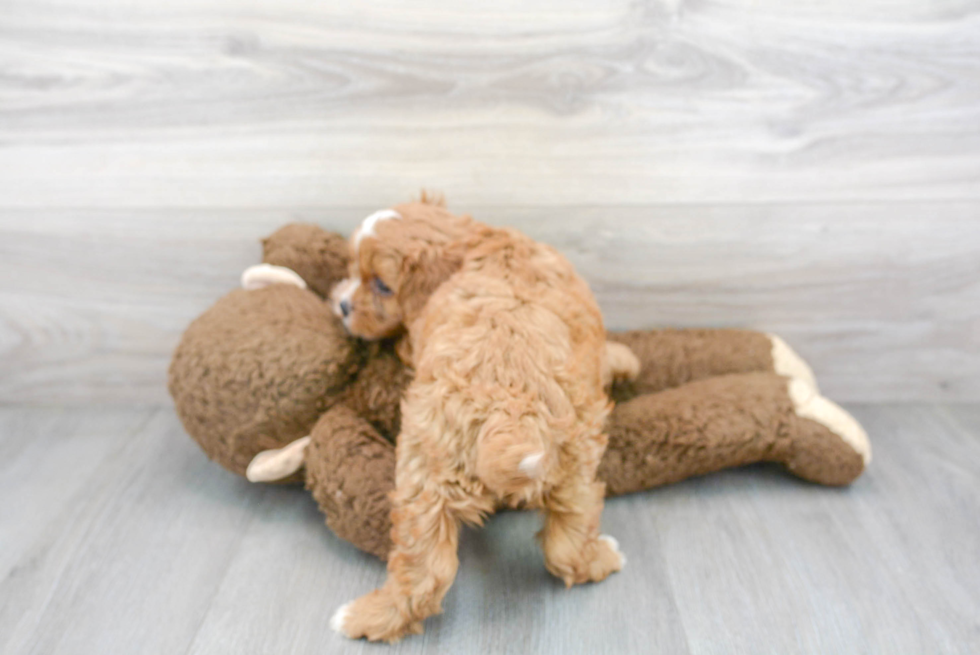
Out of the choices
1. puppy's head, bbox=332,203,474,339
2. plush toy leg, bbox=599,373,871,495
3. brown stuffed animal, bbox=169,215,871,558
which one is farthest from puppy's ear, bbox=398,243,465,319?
plush toy leg, bbox=599,373,871,495

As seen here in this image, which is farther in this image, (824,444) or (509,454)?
(824,444)

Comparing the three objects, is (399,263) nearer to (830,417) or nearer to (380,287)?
(380,287)

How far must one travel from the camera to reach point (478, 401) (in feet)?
2.42

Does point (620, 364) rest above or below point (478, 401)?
below

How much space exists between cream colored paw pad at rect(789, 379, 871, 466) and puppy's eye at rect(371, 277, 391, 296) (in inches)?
25.4

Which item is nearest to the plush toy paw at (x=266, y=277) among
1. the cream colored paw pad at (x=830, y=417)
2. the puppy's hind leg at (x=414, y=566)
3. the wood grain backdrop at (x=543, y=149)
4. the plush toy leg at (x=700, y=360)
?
the wood grain backdrop at (x=543, y=149)

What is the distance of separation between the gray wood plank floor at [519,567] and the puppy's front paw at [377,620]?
0.02m

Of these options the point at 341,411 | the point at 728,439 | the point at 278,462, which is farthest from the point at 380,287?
the point at 728,439

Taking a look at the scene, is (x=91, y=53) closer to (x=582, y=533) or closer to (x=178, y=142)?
(x=178, y=142)

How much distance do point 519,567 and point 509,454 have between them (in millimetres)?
320

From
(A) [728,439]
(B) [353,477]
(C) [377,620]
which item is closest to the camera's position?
(C) [377,620]

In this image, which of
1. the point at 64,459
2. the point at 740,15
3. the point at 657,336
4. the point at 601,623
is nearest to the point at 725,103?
the point at 740,15

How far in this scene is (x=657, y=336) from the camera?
1.20 m

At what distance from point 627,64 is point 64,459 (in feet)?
3.77
